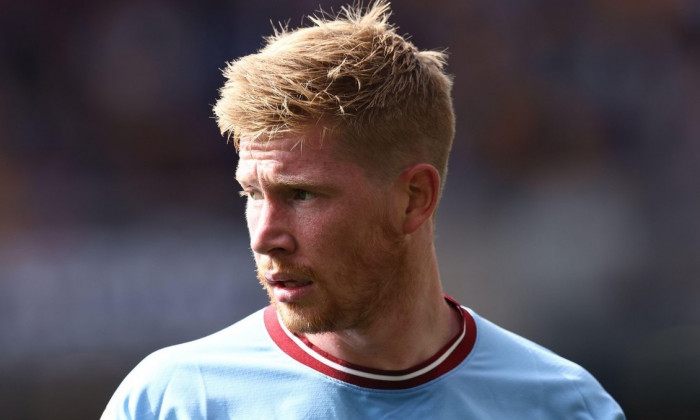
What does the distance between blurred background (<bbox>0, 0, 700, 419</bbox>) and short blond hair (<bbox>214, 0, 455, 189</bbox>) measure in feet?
10.9

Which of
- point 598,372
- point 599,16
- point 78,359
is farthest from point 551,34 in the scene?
point 78,359

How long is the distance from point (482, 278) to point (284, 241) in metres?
3.60

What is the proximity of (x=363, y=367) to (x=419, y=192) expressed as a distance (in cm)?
44

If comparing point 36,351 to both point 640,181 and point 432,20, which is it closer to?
point 432,20

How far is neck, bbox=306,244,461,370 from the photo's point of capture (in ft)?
7.40

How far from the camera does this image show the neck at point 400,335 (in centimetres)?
226

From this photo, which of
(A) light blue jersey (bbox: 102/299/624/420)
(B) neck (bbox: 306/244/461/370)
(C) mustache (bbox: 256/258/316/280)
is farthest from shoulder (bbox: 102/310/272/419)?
(C) mustache (bbox: 256/258/316/280)

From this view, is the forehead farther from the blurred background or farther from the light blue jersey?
the blurred background

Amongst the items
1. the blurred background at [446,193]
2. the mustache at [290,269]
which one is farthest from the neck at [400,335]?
the blurred background at [446,193]

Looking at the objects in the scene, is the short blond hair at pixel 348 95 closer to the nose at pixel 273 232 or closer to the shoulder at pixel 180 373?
the nose at pixel 273 232

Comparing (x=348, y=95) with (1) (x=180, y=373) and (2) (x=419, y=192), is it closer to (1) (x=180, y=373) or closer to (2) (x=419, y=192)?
(2) (x=419, y=192)

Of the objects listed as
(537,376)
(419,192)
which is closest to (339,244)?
(419,192)

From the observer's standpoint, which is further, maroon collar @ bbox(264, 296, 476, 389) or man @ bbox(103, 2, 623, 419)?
maroon collar @ bbox(264, 296, 476, 389)

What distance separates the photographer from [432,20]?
617 cm
